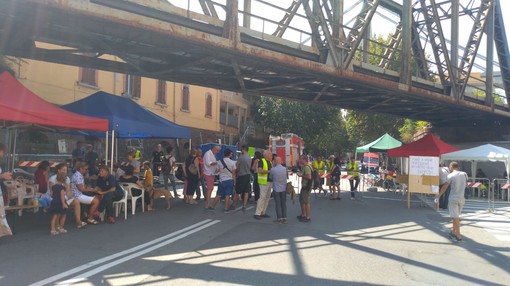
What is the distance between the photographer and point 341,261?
639 centimetres

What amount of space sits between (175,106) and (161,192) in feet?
61.8

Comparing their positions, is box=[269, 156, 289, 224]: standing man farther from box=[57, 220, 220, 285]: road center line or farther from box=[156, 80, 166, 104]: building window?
box=[156, 80, 166, 104]: building window

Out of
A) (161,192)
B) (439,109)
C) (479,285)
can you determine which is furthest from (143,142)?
(479,285)

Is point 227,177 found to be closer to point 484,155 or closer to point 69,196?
point 69,196

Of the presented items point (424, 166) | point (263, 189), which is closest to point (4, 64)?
point (263, 189)

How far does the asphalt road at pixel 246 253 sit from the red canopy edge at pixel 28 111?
7.30ft

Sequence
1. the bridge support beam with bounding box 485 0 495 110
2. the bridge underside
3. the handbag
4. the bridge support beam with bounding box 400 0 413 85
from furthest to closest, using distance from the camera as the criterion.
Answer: the bridge support beam with bounding box 485 0 495 110, the bridge support beam with bounding box 400 0 413 85, the handbag, the bridge underside

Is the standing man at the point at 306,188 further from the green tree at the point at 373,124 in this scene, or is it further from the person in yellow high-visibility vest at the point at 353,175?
the green tree at the point at 373,124

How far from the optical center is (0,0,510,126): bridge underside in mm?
8023

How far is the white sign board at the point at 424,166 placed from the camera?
1369 cm

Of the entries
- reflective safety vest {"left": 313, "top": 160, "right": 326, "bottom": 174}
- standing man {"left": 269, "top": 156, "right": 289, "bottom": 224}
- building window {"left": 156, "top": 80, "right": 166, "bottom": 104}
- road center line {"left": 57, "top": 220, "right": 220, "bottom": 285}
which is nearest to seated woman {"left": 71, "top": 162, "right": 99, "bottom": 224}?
road center line {"left": 57, "top": 220, "right": 220, "bottom": 285}

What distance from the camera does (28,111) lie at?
8398mm

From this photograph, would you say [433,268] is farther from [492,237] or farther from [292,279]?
[492,237]

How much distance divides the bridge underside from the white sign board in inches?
102
